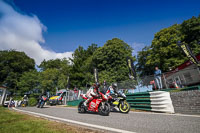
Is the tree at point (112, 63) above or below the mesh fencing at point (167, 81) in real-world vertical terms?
above

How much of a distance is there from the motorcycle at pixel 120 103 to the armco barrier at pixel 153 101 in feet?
4.26

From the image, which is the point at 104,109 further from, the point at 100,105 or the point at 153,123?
the point at 153,123

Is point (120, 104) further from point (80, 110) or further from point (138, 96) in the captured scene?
point (80, 110)

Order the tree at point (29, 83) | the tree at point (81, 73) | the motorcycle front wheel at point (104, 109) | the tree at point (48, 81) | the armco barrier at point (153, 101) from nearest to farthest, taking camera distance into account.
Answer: the motorcycle front wheel at point (104, 109) < the armco barrier at point (153, 101) < the tree at point (29, 83) < the tree at point (48, 81) < the tree at point (81, 73)

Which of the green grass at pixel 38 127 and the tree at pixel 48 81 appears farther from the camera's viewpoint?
the tree at pixel 48 81

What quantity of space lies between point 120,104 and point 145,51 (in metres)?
26.2

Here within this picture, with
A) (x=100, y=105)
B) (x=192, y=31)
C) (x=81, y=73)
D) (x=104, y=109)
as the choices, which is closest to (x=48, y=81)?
(x=81, y=73)

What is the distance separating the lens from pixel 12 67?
3553cm

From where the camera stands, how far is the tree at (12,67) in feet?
110

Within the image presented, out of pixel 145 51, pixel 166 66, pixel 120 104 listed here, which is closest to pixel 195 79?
A: pixel 120 104

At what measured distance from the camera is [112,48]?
81.8ft

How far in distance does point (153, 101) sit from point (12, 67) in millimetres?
43561

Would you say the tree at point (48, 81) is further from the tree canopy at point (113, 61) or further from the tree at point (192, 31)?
the tree at point (192, 31)

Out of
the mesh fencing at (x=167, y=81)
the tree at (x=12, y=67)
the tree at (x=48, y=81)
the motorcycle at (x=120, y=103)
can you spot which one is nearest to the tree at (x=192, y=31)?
the mesh fencing at (x=167, y=81)
